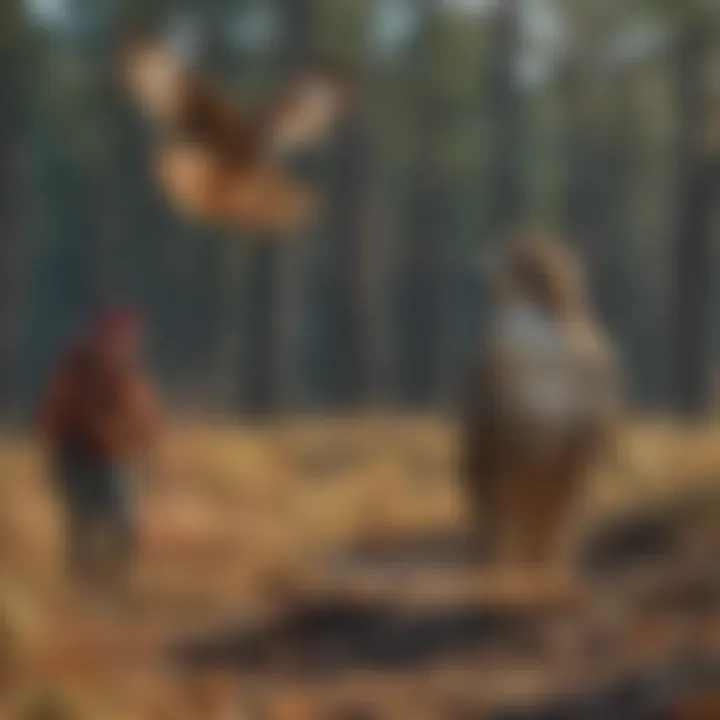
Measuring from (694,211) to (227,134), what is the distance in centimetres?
102

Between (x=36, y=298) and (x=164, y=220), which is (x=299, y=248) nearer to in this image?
(x=164, y=220)

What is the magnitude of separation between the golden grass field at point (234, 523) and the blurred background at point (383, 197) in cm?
9

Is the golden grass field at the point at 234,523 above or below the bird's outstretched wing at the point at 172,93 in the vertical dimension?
below

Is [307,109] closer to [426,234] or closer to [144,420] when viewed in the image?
[426,234]

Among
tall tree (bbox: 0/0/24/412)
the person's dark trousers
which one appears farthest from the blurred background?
the person's dark trousers

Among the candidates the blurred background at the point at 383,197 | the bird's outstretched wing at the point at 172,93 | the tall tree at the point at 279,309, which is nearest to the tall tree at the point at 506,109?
the blurred background at the point at 383,197

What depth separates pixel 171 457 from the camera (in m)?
4.14

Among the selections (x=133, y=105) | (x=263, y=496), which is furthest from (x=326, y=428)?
(x=133, y=105)

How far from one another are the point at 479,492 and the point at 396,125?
2.62ft

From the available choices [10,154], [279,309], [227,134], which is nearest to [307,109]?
[227,134]

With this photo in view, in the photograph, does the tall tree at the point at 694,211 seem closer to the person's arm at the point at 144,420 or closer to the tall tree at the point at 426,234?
the tall tree at the point at 426,234

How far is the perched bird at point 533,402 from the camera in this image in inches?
165

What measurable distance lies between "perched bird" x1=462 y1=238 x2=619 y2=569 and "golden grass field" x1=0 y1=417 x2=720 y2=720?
6cm

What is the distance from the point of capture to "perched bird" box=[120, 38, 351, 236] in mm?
4121
